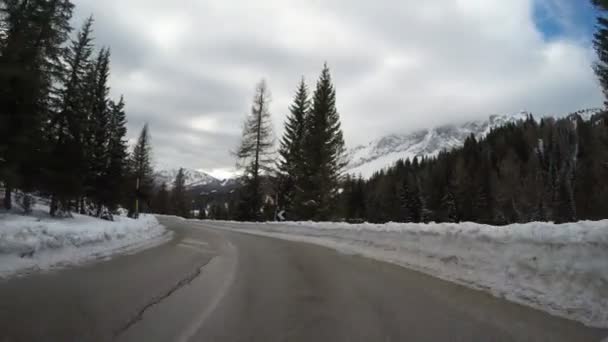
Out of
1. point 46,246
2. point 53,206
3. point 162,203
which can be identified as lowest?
point 46,246

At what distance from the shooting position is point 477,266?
852 centimetres

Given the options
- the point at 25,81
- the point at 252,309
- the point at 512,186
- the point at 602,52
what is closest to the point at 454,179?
the point at 512,186

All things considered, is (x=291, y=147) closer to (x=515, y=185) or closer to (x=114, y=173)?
(x=114, y=173)

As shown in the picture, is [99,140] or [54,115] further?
[99,140]

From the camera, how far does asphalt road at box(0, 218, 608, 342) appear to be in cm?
443

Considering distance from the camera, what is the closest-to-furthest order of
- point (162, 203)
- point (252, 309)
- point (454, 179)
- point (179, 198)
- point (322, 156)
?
point (252, 309), point (322, 156), point (454, 179), point (179, 198), point (162, 203)

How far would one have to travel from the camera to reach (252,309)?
5.55 metres

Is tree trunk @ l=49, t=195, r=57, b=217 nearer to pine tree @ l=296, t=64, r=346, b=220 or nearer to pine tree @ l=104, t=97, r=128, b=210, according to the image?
pine tree @ l=104, t=97, r=128, b=210

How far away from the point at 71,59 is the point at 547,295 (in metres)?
25.6

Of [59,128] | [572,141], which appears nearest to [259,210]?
[59,128]

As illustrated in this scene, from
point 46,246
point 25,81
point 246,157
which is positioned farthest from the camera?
point 246,157

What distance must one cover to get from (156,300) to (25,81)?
560 inches

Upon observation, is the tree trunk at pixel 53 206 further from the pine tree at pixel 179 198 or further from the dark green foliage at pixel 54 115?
the pine tree at pixel 179 198

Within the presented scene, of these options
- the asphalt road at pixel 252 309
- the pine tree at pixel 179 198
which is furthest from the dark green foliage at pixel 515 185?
the asphalt road at pixel 252 309
